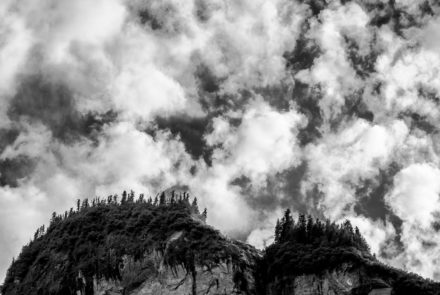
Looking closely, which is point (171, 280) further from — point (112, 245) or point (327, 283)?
point (327, 283)

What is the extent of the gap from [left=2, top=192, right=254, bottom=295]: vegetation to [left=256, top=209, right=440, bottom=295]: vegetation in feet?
26.3

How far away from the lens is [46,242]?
159625mm

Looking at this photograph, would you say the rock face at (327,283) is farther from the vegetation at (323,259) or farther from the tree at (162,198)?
the tree at (162,198)

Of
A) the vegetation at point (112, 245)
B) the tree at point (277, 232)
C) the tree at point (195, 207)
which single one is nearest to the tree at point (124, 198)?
the vegetation at point (112, 245)

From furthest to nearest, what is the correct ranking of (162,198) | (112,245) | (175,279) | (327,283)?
(162,198), (112,245), (175,279), (327,283)

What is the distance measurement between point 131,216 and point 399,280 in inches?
2580

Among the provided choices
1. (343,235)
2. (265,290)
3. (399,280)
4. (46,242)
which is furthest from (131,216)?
(399,280)

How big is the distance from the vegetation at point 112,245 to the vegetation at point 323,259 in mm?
8025

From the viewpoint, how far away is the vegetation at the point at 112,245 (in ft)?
432

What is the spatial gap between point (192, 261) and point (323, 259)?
1076 inches

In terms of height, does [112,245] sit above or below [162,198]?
below

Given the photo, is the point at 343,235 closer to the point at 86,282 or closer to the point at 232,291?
the point at 232,291

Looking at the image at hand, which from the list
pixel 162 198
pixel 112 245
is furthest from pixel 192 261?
pixel 162 198

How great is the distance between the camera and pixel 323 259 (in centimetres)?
12238
